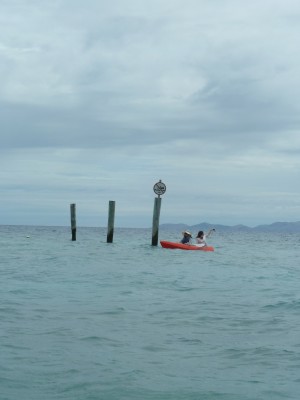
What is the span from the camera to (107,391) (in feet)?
21.2

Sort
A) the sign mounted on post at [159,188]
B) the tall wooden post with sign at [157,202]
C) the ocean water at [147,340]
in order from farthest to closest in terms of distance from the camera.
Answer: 1. the sign mounted on post at [159,188]
2. the tall wooden post with sign at [157,202]
3. the ocean water at [147,340]

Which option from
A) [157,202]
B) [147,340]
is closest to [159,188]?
[157,202]

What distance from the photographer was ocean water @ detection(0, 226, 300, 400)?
6.64 meters

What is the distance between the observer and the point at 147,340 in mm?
9016

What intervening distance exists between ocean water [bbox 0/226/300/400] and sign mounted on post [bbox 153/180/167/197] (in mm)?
16121

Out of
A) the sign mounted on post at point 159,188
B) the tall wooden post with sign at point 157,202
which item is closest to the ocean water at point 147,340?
the tall wooden post with sign at point 157,202

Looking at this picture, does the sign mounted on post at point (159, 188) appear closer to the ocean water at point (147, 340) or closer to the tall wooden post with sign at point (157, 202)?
the tall wooden post with sign at point (157, 202)

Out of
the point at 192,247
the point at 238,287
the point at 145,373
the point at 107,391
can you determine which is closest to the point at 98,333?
the point at 145,373

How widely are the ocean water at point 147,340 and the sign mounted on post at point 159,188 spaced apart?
16121mm

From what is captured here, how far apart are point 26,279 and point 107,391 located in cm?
1111

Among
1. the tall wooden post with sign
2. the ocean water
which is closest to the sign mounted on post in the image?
the tall wooden post with sign

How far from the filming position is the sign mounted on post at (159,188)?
33312 millimetres

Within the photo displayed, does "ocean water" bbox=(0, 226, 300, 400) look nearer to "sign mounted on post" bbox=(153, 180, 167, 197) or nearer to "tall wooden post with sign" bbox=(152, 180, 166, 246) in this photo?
"tall wooden post with sign" bbox=(152, 180, 166, 246)

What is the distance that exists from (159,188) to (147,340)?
24564 mm
